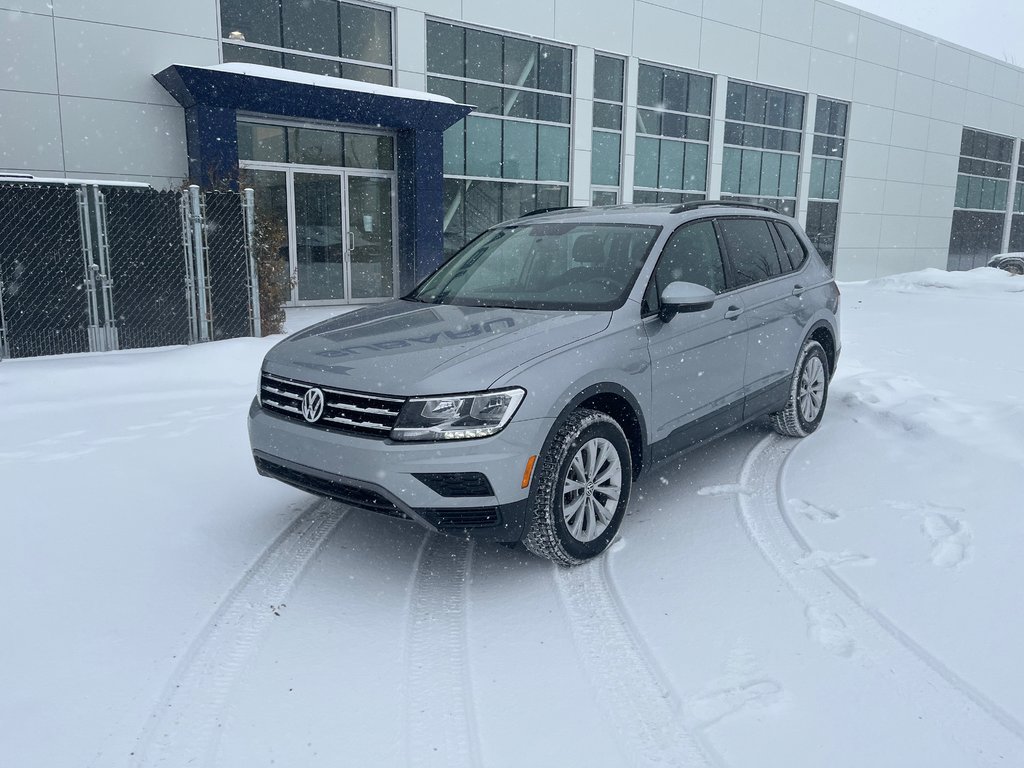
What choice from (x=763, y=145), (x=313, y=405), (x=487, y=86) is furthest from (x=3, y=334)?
(x=763, y=145)

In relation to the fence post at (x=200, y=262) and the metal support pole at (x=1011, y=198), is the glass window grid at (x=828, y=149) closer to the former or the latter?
the metal support pole at (x=1011, y=198)

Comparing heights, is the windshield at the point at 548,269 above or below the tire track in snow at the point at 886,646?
above

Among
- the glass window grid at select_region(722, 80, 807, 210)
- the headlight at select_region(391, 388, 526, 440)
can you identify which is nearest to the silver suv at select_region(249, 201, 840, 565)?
the headlight at select_region(391, 388, 526, 440)

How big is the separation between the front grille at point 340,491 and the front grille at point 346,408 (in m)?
0.24

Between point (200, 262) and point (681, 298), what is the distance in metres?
7.61

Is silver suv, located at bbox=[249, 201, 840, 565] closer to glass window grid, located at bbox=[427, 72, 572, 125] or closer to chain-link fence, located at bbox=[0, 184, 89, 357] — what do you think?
chain-link fence, located at bbox=[0, 184, 89, 357]

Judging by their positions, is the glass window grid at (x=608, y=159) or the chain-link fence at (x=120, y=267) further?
the glass window grid at (x=608, y=159)

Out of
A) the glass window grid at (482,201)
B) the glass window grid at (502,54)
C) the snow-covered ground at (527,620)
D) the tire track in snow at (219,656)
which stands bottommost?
the tire track in snow at (219,656)

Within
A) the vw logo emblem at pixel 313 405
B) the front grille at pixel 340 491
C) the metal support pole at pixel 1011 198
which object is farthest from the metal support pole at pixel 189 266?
the metal support pole at pixel 1011 198

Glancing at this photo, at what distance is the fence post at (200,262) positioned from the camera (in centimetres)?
959

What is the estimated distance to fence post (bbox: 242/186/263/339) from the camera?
998 cm

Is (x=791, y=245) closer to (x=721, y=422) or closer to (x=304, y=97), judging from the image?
(x=721, y=422)

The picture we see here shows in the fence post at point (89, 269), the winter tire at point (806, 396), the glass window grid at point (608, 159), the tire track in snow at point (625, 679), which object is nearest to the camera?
the tire track in snow at point (625, 679)

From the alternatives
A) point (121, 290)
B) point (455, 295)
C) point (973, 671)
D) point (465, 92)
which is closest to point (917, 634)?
point (973, 671)
